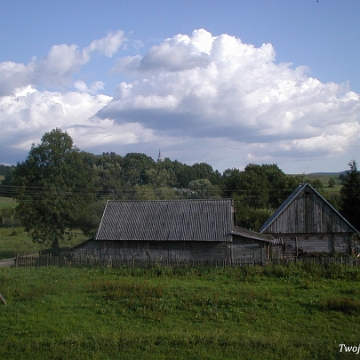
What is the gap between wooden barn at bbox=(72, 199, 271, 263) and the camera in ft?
90.3

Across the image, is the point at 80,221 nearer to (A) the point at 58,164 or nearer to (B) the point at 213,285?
(A) the point at 58,164

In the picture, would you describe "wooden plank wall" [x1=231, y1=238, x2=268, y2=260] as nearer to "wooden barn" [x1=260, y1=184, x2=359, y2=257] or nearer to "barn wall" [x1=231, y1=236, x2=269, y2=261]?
"barn wall" [x1=231, y1=236, x2=269, y2=261]

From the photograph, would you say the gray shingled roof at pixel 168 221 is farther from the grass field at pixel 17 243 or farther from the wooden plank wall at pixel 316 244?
the grass field at pixel 17 243

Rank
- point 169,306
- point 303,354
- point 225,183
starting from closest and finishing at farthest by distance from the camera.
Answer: point 303,354 → point 169,306 → point 225,183

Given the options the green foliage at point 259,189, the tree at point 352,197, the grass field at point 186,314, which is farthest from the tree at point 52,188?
the green foliage at point 259,189

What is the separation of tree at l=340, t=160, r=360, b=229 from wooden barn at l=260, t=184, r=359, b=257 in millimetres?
11435

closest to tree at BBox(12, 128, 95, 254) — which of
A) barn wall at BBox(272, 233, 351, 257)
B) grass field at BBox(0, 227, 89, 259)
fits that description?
grass field at BBox(0, 227, 89, 259)

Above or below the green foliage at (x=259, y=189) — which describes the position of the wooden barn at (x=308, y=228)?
below

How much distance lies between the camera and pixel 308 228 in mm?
30125

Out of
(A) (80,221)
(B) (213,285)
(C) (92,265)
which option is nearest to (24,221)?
(A) (80,221)

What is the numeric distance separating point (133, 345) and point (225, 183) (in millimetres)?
57272

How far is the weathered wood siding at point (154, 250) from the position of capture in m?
27.9

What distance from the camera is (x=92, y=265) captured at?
26391mm

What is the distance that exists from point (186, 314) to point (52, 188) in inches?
984
